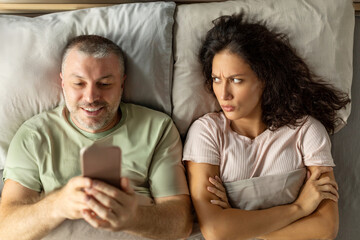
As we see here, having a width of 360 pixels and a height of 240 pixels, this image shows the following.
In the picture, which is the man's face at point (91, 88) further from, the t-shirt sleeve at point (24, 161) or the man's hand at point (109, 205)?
the man's hand at point (109, 205)

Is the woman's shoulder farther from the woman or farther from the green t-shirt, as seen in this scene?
the green t-shirt

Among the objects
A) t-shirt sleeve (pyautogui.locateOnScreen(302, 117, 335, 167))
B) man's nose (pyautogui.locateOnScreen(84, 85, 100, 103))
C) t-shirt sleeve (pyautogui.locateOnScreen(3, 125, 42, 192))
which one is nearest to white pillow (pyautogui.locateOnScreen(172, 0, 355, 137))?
t-shirt sleeve (pyautogui.locateOnScreen(302, 117, 335, 167))

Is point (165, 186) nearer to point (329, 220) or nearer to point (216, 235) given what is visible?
point (216, 235)

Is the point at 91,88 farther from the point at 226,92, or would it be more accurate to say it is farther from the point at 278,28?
the point at 278,28

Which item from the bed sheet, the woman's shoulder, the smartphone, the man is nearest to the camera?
the smartphone

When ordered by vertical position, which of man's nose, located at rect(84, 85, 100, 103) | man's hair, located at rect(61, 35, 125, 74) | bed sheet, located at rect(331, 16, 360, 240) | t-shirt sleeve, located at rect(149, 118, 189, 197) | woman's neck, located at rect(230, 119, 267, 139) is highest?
man's hair, located at rect(61, 35, 125, 74)

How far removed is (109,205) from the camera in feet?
3.61

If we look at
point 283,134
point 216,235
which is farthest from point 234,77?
point 216,235

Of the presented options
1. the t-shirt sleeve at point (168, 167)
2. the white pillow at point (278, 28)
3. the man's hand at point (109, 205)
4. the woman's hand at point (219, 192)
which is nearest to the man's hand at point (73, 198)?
the man's hand at point (109, 205)

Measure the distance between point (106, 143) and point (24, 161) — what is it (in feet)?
0.94

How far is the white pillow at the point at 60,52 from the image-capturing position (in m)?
1.58

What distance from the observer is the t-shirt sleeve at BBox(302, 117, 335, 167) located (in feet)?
5.05

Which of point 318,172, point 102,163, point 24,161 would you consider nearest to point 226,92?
point 318,172

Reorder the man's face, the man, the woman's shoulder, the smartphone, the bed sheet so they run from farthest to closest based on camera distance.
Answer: the bed sheet → the woman's shoulder → the man's face → the man → the smartphone
